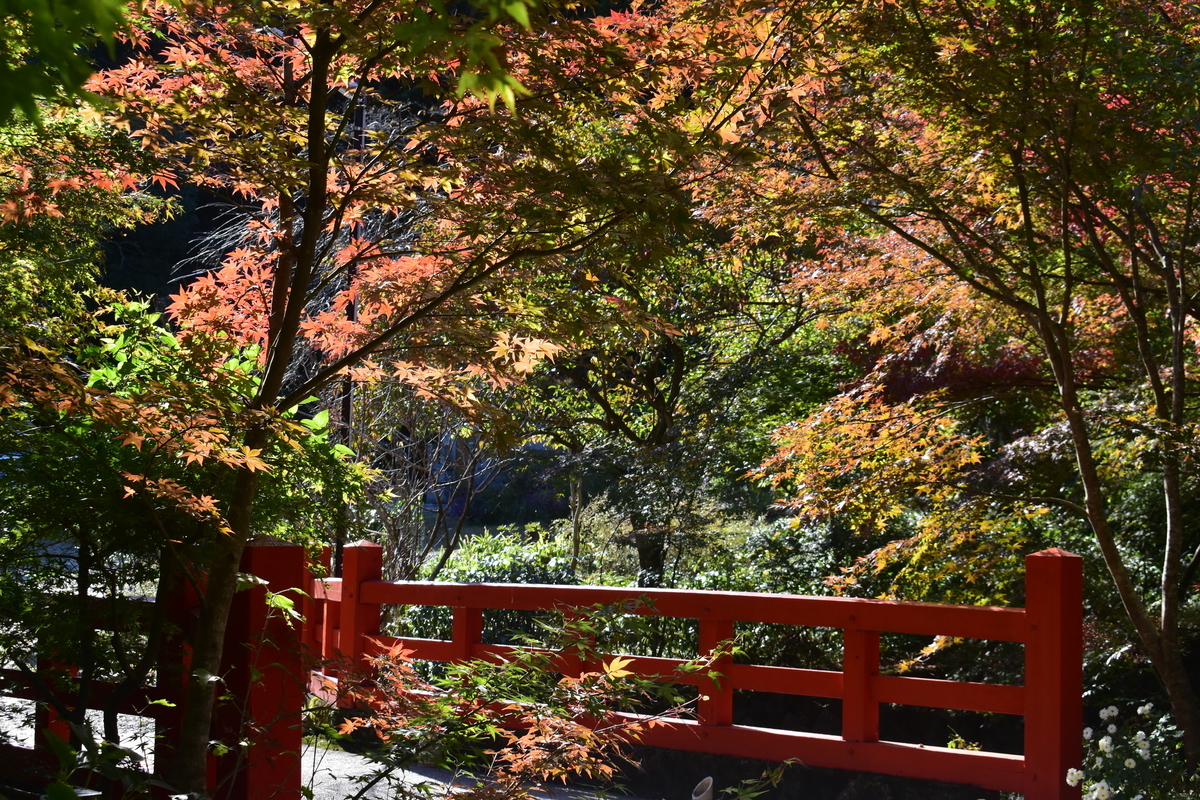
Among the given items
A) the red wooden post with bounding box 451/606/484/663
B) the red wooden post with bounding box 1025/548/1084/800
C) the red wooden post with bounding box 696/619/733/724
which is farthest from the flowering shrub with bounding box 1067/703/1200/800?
the red wooden post with bounding box 451/606/484/663

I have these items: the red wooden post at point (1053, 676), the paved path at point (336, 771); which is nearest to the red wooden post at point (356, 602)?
the paved path at point (336, 771)

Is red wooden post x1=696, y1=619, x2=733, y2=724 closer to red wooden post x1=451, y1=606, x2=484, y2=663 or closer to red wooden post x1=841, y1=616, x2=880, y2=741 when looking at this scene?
red wooden post x1=841, y1=616, x2=880, y2=741

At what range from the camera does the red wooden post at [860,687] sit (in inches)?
157

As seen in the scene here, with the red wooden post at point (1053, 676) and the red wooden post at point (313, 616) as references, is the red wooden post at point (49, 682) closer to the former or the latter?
the red wooden post at point (313, 616)

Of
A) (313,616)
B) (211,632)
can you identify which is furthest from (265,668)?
(313,616)

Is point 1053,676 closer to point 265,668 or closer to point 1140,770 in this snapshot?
point 1140,770

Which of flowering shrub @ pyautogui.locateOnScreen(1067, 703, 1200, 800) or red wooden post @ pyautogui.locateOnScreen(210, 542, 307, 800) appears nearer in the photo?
red wooden post @ pyautogui.locateOnScreen(210, 542, 307, 800)

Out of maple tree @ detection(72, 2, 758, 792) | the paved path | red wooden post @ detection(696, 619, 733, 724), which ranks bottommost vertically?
the paved path

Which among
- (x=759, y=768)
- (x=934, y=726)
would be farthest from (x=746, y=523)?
(x=759, y=768)

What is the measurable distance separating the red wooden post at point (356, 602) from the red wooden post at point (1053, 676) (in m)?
3.37

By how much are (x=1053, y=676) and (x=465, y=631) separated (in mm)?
2796

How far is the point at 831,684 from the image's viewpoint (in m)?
4.07

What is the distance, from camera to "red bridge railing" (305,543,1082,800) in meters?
3.61

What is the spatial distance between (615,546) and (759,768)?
580cm
